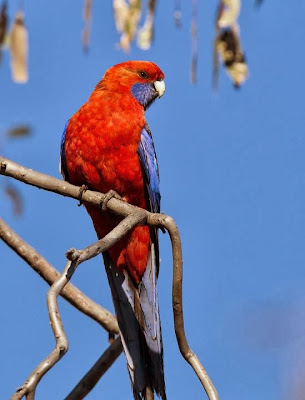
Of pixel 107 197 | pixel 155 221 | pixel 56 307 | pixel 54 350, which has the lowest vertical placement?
pixel 54 350

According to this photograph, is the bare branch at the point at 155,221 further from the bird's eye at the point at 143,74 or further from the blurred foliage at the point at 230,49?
the bird's eye at the point at 143,74

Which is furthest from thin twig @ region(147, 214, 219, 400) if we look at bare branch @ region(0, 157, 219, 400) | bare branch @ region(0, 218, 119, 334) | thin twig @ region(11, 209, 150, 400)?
bare branch @ region(0, 218, 119, 334)

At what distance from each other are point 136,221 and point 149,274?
50.4 inches

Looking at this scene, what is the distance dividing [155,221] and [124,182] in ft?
3.46

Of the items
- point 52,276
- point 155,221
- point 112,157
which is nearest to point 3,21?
point 155,221

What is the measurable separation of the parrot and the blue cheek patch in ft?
0.59

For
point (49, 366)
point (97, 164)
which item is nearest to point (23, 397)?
point (49, 366)

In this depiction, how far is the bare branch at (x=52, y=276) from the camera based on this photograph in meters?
4.91

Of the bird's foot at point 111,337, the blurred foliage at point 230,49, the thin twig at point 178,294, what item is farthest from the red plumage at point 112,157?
the blurred foliage at point 230,49

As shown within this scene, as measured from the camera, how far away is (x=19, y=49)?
258 cm

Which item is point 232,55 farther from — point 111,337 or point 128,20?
point 111,337

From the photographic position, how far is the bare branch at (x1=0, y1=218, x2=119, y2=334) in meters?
4.91

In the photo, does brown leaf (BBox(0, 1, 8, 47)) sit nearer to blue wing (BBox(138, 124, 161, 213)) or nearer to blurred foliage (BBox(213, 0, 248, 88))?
blurred foliage (BBox(213, 0, 248, 88))

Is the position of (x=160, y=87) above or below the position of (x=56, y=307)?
above
